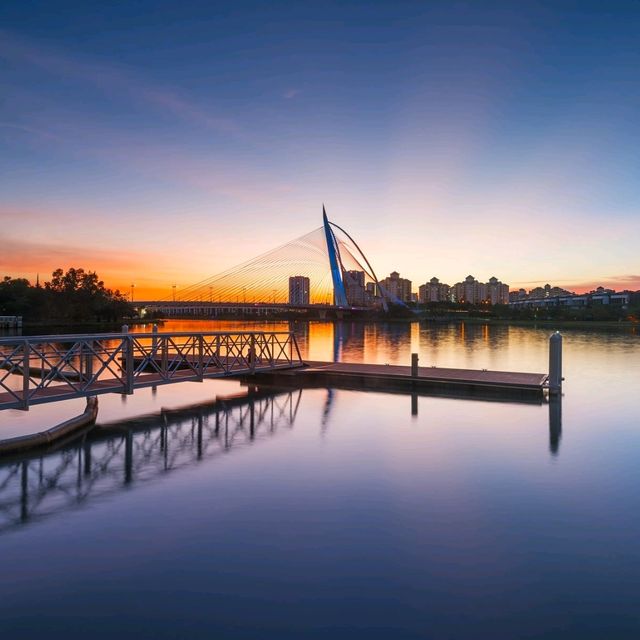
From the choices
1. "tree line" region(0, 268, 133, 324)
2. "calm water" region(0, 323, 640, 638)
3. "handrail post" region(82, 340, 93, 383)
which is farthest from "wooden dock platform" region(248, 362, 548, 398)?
"tree line" region(0, 268, 133, 324)

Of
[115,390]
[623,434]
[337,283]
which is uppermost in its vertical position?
[337,283]

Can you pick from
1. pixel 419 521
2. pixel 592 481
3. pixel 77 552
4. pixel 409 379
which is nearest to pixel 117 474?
pixel 77 552

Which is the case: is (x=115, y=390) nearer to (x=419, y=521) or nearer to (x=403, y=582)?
(x=419, y=521)

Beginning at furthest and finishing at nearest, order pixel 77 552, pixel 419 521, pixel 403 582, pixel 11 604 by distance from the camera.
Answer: pixel 419 521 → pixel 77 552 → pixel 403 582 → pixel 11 604

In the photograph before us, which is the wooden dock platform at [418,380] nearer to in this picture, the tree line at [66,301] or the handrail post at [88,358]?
the handrail post at [88,358]

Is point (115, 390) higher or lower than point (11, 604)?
higher

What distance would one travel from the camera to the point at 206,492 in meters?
9.32

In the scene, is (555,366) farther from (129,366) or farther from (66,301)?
(66,301)

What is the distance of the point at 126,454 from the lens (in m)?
11.8

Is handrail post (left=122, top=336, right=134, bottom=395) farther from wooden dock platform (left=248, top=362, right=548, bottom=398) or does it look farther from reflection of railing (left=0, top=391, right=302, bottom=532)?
wooden dock platform (left=248, top=362, right=548, bottom=398)

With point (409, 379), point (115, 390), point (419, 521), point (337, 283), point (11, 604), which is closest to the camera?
point (11, 604)

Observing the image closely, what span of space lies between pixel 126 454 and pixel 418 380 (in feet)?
36.9

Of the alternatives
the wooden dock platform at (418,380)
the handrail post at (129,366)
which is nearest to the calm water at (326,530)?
the handrail post at (129,366)

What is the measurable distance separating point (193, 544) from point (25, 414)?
10.8 meters
